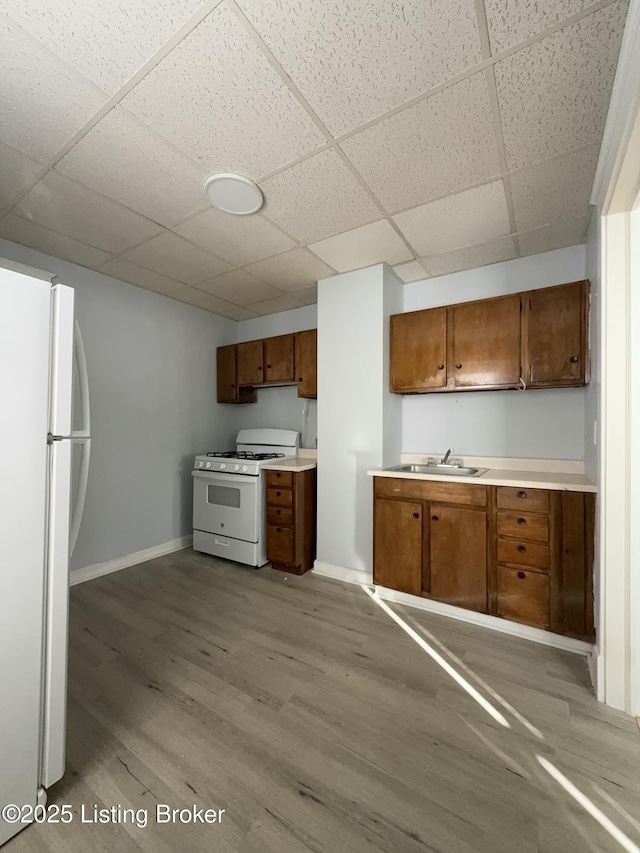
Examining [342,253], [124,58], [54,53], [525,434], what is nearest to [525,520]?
[525,434]

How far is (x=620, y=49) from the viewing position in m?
1.12

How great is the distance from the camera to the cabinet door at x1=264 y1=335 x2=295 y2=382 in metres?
3.36

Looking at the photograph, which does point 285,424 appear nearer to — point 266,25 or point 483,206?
point 483,206

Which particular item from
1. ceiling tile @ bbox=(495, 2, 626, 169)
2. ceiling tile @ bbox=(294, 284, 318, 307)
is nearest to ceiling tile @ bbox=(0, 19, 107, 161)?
ceiling tile @ bbox=(495, 2, 626, 169)

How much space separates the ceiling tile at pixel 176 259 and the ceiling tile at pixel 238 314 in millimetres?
815

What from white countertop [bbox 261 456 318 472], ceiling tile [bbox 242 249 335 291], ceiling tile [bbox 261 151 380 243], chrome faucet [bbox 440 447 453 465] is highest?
ceiling tile [bbox 242 249 335 291]

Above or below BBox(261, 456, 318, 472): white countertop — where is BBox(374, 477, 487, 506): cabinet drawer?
below

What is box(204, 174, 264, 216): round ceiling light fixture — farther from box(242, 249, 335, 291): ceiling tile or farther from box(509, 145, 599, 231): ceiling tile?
box(509, 145, 599, 231): ceiling tile

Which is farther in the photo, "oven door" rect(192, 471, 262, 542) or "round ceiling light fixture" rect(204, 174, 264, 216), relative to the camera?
"oven door" rect(192, 471, 262, 542)

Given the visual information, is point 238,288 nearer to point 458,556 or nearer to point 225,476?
point 225,476

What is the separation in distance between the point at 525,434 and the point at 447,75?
7.07ft

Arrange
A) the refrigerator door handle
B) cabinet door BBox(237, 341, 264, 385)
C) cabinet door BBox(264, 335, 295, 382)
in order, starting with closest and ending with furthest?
the refrigerator door handle, cabinet door BBox(264, 335, 295, 382), cabinet door BBox(237, 341, 264, 385)

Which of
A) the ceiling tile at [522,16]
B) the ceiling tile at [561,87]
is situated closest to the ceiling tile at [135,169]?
the ceiling tile at [522,16]

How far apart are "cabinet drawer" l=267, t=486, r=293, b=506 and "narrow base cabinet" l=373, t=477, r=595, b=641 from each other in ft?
2.55
